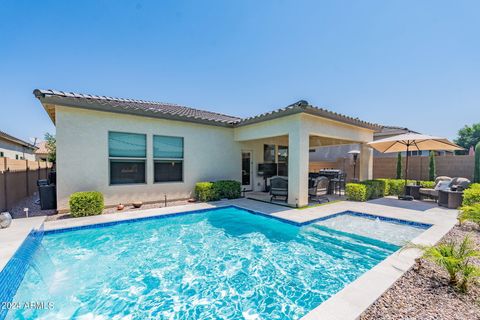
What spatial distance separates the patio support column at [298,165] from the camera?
7.98 meters

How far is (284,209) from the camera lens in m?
7.99

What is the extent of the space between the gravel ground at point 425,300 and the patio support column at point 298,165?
4.85 metres

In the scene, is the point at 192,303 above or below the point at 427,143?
below

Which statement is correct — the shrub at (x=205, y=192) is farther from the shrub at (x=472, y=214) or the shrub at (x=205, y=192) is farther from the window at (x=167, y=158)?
the shrub at (x=472, y=214)

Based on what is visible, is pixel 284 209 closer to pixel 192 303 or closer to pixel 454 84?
pixel 192 303

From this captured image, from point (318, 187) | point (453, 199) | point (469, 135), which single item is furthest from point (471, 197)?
point (469, 135)

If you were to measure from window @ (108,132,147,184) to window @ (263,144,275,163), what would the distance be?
722cm

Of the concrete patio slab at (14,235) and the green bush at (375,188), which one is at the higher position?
the green bush at (375,188)

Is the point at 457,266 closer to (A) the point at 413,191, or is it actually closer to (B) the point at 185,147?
(A) the point at 413,191

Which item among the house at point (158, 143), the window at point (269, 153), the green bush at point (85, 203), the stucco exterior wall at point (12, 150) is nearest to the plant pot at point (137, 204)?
the house at point (158, 143)

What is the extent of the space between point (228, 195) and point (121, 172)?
4.87m

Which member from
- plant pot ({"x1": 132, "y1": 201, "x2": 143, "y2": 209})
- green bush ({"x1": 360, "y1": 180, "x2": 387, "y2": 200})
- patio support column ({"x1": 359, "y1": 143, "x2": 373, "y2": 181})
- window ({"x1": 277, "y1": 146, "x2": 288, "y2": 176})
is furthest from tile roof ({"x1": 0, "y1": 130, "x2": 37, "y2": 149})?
patio support column ({"x1": 359, "y1": 143, "x2": 373, "y2": 181})

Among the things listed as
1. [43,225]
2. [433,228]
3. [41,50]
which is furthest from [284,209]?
[41,50]

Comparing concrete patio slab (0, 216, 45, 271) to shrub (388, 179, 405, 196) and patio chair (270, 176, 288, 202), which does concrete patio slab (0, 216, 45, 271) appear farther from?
shrub (388, 179, 405, 196)
